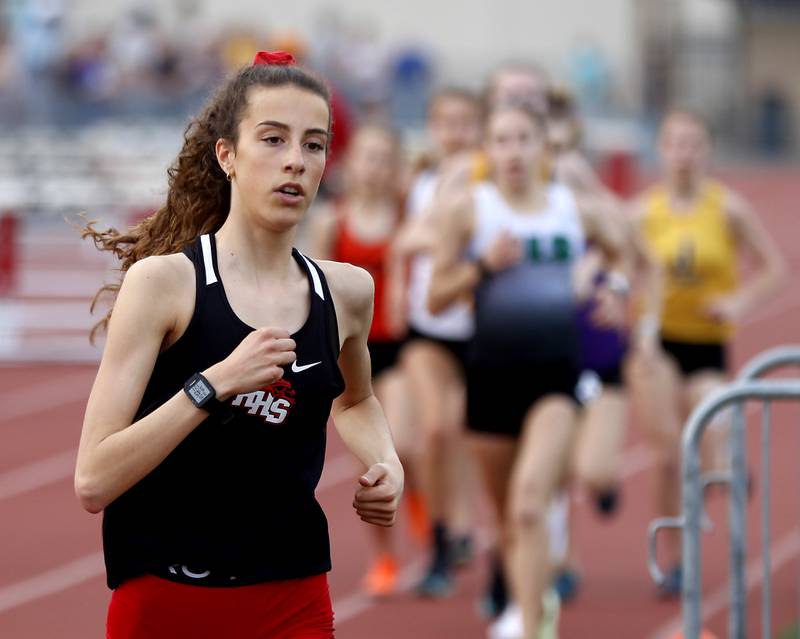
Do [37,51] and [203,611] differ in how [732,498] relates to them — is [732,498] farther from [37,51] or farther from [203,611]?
[37,51]

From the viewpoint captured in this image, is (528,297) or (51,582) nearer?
(528,297)

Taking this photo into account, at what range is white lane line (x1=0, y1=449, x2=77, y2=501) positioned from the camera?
9.88 m

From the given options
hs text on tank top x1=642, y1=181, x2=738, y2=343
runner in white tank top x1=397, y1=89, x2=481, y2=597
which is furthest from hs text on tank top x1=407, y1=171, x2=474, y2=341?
hs text on tank top x1=642, y1=181, x2=738, y2=343

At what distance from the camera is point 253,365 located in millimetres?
3109

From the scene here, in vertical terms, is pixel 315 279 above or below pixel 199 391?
above

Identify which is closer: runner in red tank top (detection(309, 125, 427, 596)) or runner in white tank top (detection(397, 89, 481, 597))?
runner in white tank top (detection(397, 89, 481, 597))

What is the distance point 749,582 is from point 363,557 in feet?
5.82

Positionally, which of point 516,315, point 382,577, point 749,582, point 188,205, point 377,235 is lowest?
point 749,582

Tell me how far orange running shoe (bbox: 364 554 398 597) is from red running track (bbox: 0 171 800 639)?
0.21ft

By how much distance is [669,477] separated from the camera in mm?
7906

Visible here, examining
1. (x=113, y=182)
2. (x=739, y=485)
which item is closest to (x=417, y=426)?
(x=739, y=485)

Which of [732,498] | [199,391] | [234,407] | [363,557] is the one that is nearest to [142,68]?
[363,557]

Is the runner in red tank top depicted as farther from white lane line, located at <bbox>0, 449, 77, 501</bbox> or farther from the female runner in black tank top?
the female runner in black tank top

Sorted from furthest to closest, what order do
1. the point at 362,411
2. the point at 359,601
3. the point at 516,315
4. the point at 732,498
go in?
the point at 359,601 < the point at 516,315 < the point at 732,498 < the point at 362,411
